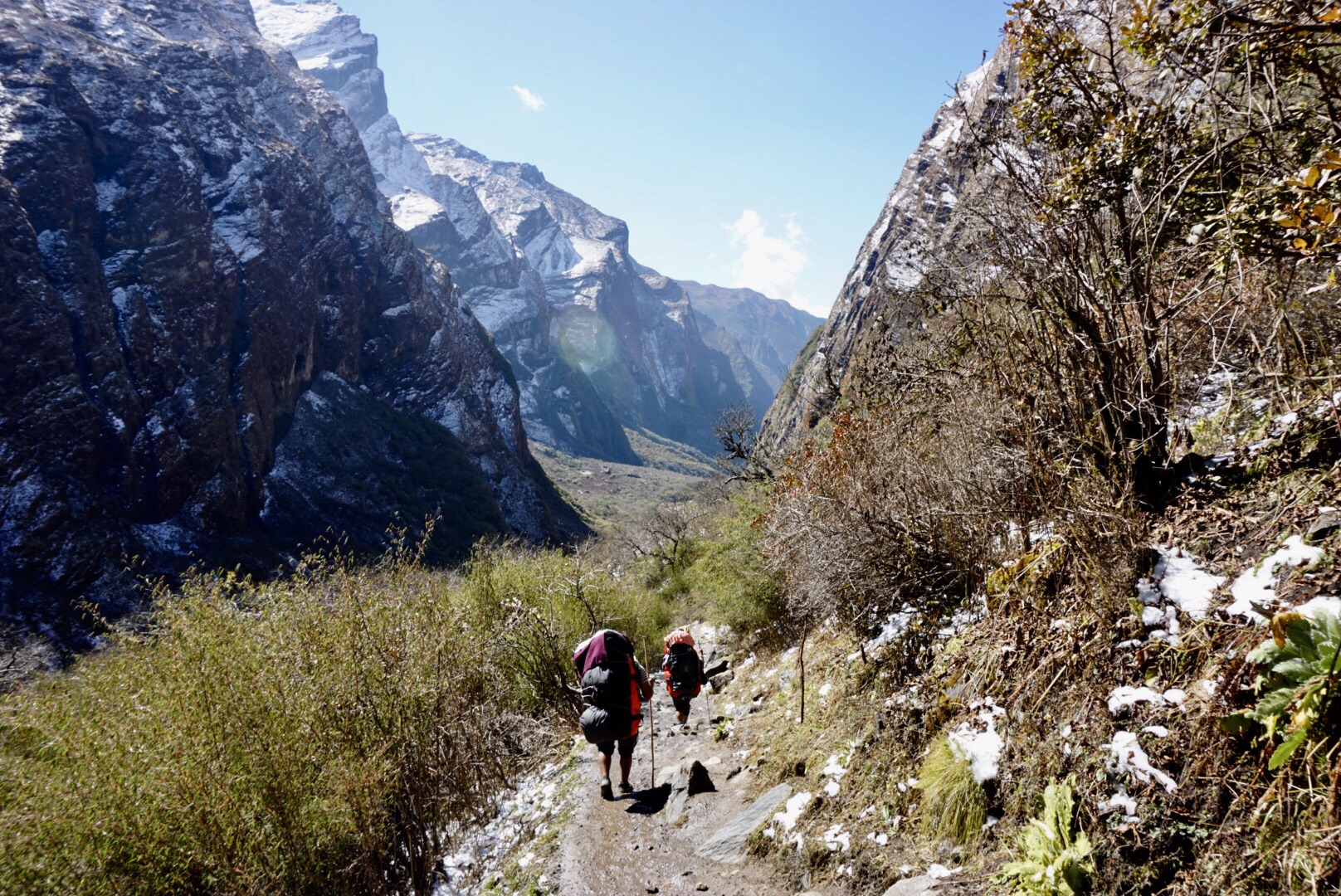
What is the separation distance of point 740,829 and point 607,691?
82.4 inches

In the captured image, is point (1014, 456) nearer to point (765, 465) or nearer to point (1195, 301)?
point (1195, 301)

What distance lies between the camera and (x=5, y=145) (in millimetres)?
57531

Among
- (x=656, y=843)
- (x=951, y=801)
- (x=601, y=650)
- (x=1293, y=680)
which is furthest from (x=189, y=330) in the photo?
(x=1293, y=680)

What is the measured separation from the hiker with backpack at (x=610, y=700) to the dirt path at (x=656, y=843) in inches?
15.7

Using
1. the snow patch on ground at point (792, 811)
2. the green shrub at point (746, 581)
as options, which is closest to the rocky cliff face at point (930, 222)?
the green shrub at point (746, 581)

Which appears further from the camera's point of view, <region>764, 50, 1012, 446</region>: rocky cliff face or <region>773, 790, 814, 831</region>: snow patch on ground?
<region>764, 50, 1012, 446</region>: rocky cliff face

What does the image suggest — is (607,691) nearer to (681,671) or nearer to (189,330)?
(681,671)

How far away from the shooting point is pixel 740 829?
200 inches

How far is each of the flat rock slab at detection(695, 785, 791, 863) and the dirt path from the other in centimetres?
7

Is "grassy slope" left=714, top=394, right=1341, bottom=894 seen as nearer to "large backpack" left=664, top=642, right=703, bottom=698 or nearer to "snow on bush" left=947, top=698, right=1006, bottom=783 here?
"snow on bush" left=947, top=698, right=1006, bottom=783

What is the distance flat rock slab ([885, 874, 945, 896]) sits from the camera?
3.23 meters

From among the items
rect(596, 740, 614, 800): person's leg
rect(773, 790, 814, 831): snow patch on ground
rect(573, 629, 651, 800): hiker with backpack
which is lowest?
rect(596, 740, 614, 800): person's leg

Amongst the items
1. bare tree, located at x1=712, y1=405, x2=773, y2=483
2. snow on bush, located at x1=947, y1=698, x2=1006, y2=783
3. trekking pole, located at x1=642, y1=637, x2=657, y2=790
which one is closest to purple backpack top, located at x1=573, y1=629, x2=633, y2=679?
trekking pole, located at x1=642, y1=637, x2=657, y2=790

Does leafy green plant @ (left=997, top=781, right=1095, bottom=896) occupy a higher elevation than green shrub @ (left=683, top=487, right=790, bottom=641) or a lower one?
higher
